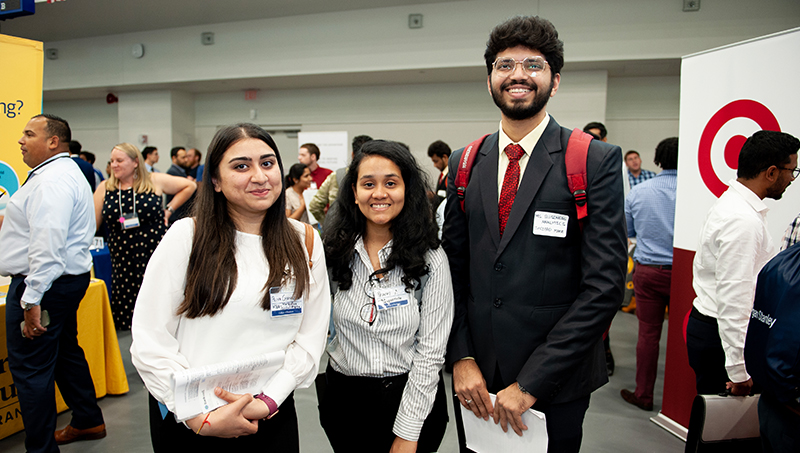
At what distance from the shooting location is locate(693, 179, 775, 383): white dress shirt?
6.49 feet

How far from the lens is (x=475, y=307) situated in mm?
1433

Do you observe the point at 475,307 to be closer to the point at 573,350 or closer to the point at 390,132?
the point at 573,350

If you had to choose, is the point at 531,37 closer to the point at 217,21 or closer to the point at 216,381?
the point at 216,381

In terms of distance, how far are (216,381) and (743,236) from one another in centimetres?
212

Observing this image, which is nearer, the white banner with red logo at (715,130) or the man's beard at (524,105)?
the man's beard at (524,105)

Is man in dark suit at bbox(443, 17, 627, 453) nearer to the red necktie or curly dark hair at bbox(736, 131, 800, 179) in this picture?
the red necktie

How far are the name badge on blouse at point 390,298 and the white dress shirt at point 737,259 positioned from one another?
1.51 metres

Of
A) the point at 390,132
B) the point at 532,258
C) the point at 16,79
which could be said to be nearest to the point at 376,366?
the point at 532,258

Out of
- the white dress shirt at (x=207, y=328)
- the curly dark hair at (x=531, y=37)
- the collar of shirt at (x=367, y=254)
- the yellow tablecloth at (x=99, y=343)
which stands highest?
the curly dark hair at (x=531, y=37)

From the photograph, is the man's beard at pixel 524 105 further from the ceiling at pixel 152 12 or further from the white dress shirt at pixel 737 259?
the ceiling at pixel 152 12

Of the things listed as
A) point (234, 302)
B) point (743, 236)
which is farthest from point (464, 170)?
point (743, 236)

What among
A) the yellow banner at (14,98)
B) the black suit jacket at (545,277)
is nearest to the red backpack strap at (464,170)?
the black suit jacket at (545,277)

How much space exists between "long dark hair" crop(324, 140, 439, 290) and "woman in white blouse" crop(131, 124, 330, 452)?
9 centimetres

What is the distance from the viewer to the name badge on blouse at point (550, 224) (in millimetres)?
1292
